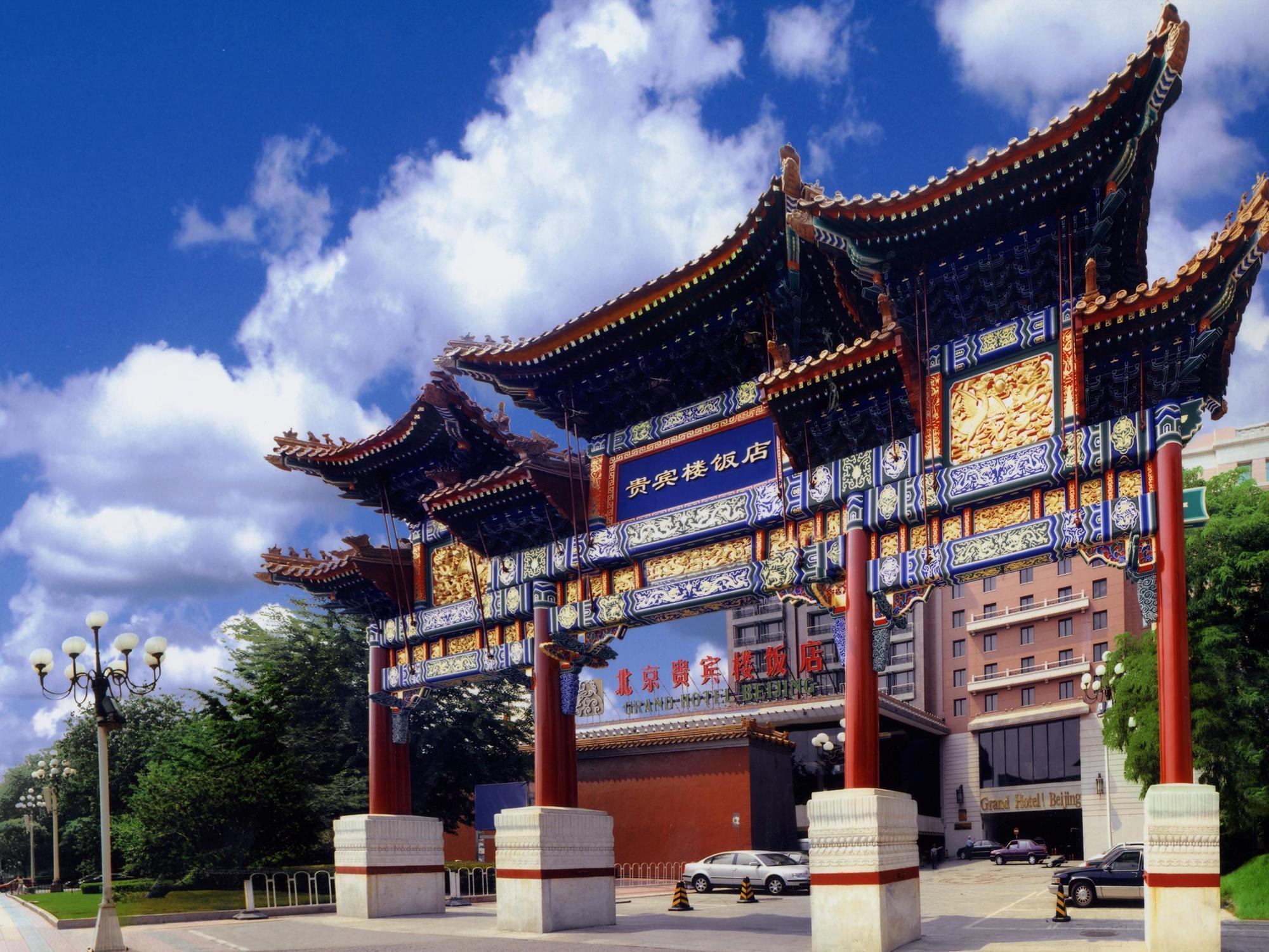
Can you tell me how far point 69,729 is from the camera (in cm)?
5153

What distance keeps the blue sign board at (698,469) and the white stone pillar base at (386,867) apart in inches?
290

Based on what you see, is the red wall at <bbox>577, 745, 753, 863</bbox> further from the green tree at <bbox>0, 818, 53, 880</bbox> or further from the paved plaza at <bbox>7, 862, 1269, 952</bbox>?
the green tree at <bbox>0, 818, 53, 880</bbox>

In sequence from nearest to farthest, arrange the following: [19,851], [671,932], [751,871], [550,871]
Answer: [671,932] → [550,871] → [751,871] → [19,851]

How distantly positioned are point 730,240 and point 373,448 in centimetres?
861

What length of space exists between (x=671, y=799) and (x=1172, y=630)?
23564 mm

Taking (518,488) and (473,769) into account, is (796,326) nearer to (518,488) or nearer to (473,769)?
(518,488)

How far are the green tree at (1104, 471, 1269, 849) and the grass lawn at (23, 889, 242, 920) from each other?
65.6 ft

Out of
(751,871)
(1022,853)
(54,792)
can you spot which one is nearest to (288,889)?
(751,871)

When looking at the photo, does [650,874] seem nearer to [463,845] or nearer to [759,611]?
[463,845]

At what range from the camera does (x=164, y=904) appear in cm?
2472

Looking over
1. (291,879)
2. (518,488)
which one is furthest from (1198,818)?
(291,879)

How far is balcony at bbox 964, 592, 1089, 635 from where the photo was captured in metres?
55.0

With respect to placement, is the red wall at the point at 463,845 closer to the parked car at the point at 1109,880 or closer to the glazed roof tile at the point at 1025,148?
the parked car at the point at 1109,880

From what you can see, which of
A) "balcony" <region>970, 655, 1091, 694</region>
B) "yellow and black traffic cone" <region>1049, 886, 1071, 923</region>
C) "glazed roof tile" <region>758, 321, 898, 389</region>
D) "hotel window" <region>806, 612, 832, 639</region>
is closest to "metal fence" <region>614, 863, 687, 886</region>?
"yellow and black traffic cone" <region>1049, 886, 1071, 923</region>
